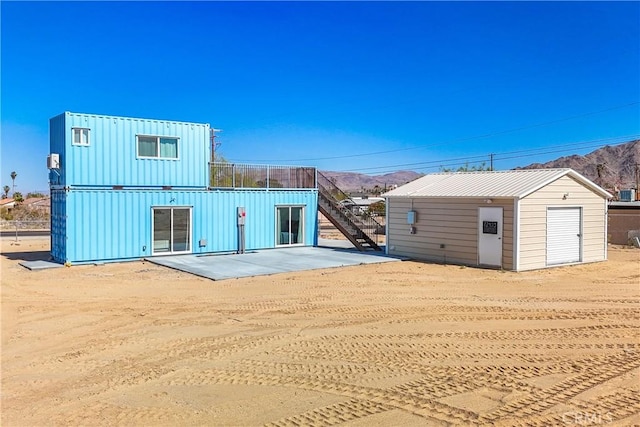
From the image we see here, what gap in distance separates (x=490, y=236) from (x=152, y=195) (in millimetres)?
10859

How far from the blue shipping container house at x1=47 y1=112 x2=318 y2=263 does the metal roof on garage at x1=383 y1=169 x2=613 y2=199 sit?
16.9ft

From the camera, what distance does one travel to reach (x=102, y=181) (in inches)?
650

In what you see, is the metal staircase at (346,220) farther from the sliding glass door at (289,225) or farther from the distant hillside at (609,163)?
the distant hillside at (609,163)

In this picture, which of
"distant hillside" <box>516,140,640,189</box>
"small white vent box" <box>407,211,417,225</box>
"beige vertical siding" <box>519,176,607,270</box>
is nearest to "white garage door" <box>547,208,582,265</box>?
"beige vertical siding" <box>519,176,607,270</box>

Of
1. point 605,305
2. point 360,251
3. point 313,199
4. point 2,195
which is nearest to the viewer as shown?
point 605,305

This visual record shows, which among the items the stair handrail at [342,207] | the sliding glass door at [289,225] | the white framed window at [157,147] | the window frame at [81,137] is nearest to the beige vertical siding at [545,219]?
the stair handrail at [342,207]

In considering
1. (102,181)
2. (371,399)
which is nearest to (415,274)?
(371,399)

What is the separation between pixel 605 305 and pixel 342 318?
5.27 m

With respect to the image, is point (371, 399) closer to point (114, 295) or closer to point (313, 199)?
point (114, 295)

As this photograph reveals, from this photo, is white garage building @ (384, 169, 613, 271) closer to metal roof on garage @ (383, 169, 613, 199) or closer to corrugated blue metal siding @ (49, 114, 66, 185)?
metal roof on garage @ (383, 169, 613, 199)

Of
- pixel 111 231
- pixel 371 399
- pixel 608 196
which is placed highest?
pixel 608 196

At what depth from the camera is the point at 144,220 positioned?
1691 cm

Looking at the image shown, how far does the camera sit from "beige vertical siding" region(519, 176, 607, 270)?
1491cm

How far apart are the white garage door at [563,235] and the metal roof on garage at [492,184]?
1.05 m
